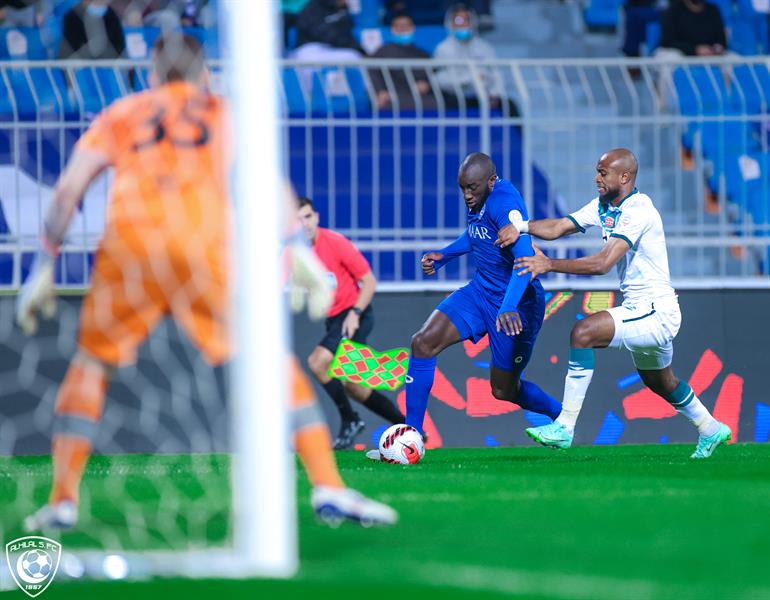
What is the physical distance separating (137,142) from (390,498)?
1914mm

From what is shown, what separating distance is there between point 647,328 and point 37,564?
4741 millimetres

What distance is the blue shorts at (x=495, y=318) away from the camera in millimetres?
8617

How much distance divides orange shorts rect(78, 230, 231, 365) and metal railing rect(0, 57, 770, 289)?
216 inches

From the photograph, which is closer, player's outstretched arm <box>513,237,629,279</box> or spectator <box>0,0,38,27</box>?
player's outstretched arm <box>513,237,629,279</box>

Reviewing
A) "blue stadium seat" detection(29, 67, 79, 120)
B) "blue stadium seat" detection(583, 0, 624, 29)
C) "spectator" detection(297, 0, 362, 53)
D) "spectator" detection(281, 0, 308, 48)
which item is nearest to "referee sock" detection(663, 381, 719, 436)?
"blue stadium seat" detection(29, 67, 79, 120)

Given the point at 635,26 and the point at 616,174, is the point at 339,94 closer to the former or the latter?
the point at 616,174

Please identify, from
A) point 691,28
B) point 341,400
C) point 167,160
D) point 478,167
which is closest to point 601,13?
point 691,28

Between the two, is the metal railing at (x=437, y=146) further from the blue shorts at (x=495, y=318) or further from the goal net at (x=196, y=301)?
the goal net at (x=196, y=301)

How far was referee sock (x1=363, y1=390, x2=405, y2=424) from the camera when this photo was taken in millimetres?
10258

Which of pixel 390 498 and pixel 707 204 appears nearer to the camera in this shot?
pixel 390 498

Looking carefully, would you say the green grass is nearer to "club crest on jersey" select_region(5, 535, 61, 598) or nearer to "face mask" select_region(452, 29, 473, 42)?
"club crest on jersey" select_region(5, 535, 61, 598)

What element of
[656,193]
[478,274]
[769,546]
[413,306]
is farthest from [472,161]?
[769,546]

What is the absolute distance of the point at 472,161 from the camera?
849 centimetres

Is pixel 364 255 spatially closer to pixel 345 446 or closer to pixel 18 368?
pixel 345 446
